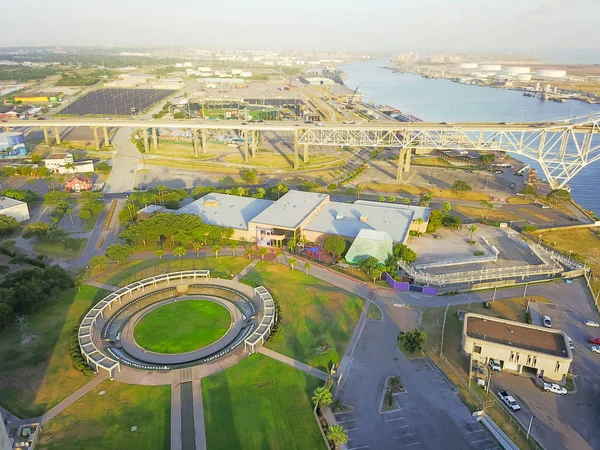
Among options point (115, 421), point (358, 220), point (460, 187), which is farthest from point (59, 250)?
point (460, 187)

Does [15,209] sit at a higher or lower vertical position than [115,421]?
higher

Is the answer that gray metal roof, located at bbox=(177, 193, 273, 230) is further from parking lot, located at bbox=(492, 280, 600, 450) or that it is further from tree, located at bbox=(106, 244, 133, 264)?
parking lot, located at bbox=(492, 280, 600, 450)

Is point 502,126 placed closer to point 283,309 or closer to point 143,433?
point 283,309

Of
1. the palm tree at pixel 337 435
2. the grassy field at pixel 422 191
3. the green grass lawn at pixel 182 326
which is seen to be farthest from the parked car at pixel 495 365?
the grassy field at pixel 422 191

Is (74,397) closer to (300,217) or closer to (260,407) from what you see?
(260,407)

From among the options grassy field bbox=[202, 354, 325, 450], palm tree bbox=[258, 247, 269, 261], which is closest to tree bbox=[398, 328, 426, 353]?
grassy field bbox=[202, 354, 325, 450]

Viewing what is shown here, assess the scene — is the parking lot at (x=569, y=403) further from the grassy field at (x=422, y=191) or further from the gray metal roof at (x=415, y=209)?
the grassy field at (x=422, y=191)

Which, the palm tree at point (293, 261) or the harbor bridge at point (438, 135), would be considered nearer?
the palm tree at point (293, 261)
